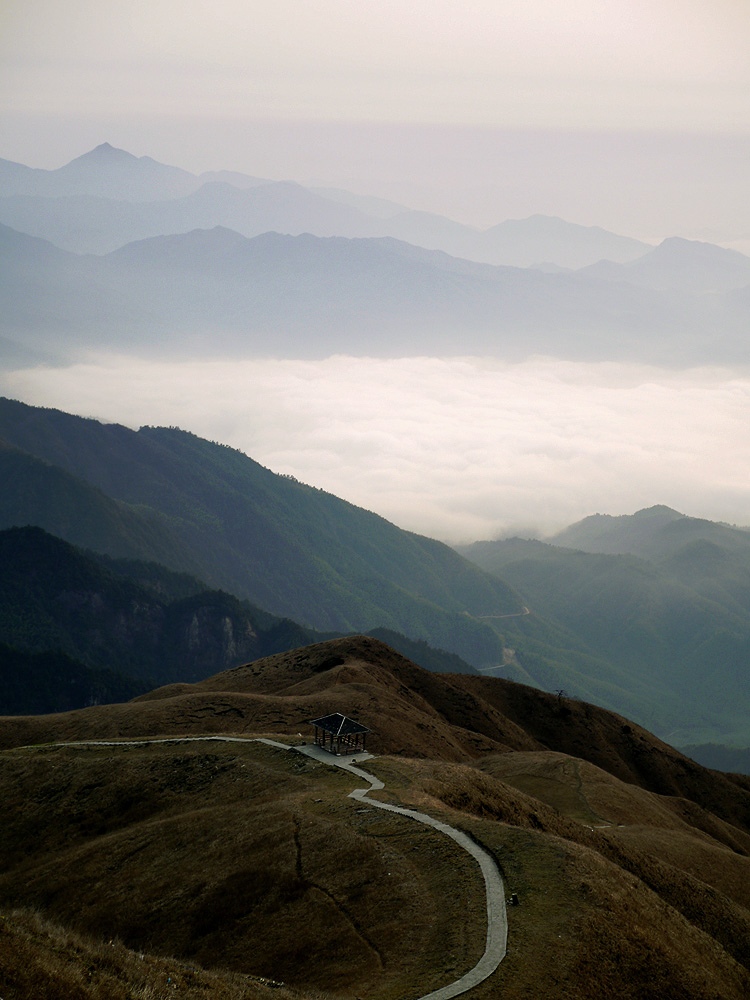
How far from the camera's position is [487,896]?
4238 centimetres

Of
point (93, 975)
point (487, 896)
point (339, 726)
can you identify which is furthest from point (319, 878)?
point (339, 726)

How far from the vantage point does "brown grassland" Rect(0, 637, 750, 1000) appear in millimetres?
36375

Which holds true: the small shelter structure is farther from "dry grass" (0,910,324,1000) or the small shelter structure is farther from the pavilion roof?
"dry grass" (0,910,324,1000)

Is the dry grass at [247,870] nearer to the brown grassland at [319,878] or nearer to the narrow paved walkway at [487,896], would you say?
the brown grassland at [319,878]

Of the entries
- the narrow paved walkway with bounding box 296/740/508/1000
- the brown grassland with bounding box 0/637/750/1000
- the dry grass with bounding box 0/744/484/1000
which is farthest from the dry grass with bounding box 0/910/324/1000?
the narrow paved walkway with bounding box 296/740/508/1000

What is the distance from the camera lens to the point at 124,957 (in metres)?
34.6

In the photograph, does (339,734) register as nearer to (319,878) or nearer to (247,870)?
(247,870)

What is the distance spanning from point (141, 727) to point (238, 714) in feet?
35.6

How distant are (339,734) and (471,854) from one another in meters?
25.4

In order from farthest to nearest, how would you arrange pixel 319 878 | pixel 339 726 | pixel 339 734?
pixel 339 726
pixel 339 734
pixel 319 878

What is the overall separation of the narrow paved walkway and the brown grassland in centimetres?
51

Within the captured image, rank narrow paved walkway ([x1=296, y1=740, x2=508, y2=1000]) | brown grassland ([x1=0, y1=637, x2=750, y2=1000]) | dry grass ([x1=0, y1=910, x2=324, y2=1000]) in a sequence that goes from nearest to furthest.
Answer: dry grass ([x1=0, y1=910, x2=324, y2=1000]) → narrow paved walkway ([x1=296, y1=740, x2=508, y2=1000]) → brown grassland ([x1=0, y1=637, x2=750, y2=1000])

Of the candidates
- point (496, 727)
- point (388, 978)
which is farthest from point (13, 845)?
point (496, 727)

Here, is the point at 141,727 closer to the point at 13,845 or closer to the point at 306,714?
the point at 306,714
